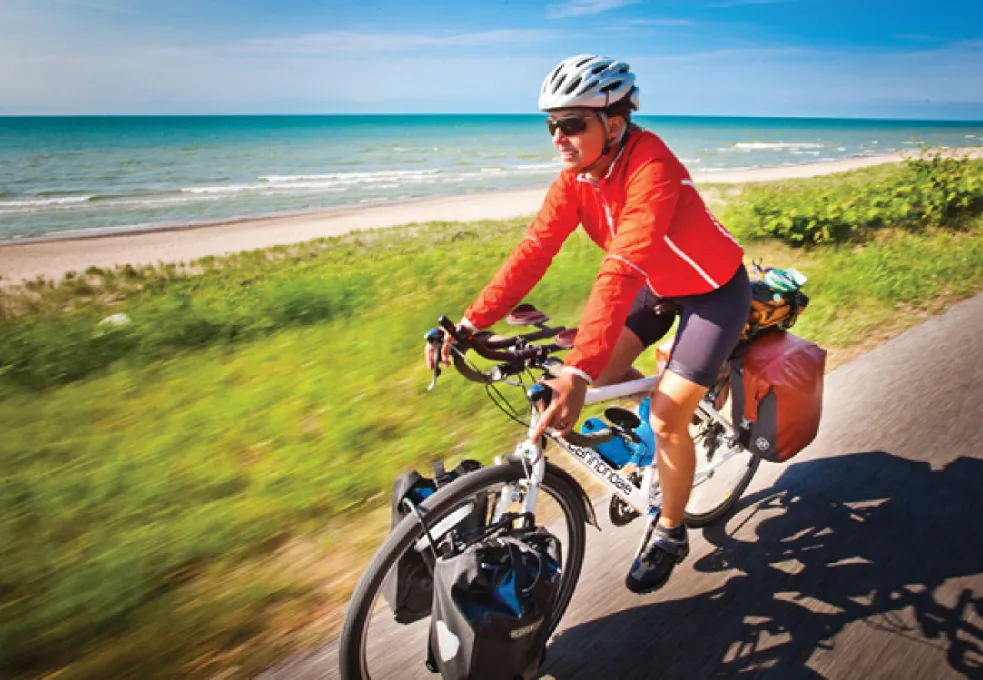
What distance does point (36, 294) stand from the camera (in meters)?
7.40

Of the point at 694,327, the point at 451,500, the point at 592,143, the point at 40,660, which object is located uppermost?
the point at 592,143

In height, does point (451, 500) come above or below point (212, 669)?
above

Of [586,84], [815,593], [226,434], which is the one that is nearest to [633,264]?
[586,84]

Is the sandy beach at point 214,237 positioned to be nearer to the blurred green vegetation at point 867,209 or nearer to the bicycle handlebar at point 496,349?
the blurred green vegetation at point 867,209

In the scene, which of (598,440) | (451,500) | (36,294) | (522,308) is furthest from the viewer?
(36,294)

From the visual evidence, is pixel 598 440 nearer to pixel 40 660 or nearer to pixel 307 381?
pixel 40 660

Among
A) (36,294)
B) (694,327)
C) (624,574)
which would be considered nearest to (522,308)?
(694,327)

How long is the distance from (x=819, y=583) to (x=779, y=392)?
3.02 feet

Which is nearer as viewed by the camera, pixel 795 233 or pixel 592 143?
pixel 592 143

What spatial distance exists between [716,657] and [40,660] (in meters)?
2.82

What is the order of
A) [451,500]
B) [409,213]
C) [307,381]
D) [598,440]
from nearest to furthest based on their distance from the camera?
1. [451,500]
2. [598,440]
3. [307,381]
4. [409,213]

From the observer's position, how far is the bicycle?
6.63ft

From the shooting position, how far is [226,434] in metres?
4.13

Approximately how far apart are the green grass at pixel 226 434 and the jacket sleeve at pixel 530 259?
4.89 feet
